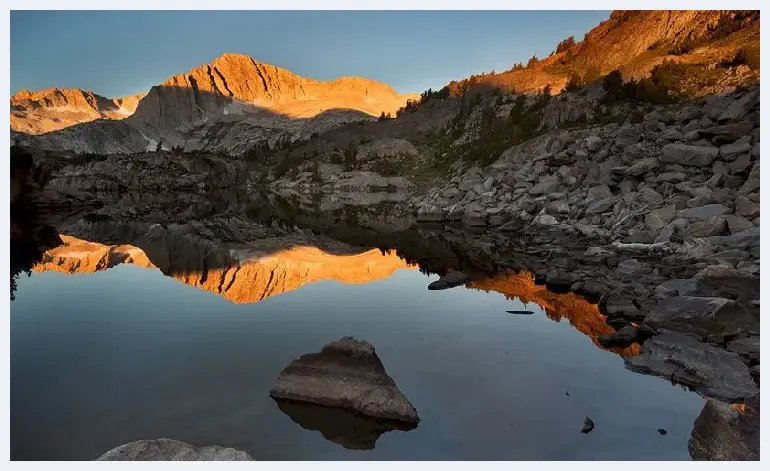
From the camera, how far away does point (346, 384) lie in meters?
7.24

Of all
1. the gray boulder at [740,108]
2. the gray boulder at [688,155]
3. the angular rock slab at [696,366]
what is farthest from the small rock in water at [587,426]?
the gray boulder at [740,108]

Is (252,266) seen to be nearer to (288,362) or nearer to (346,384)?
(288,362)

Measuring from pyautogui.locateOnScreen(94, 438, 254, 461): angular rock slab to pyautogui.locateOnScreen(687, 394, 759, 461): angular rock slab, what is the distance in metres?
5.39

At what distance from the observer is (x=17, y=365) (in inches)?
333

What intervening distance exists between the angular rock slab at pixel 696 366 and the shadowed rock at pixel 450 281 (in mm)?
6583

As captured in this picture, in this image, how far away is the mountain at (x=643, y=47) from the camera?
37188mm

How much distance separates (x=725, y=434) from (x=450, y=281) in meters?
9.91

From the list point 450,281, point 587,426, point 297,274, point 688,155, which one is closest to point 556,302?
point 450,281

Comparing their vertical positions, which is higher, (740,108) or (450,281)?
(740,108)

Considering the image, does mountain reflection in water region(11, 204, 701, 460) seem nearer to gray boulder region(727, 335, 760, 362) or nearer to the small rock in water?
the small rock in water

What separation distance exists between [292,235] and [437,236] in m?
8.74

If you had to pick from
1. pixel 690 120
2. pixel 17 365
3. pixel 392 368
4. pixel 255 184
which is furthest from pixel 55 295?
pixel 255 184

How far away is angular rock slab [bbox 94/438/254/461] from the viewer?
205 inches

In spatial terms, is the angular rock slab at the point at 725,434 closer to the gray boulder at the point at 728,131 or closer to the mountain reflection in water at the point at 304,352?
the mountain reflection in water at the point at 304,352
